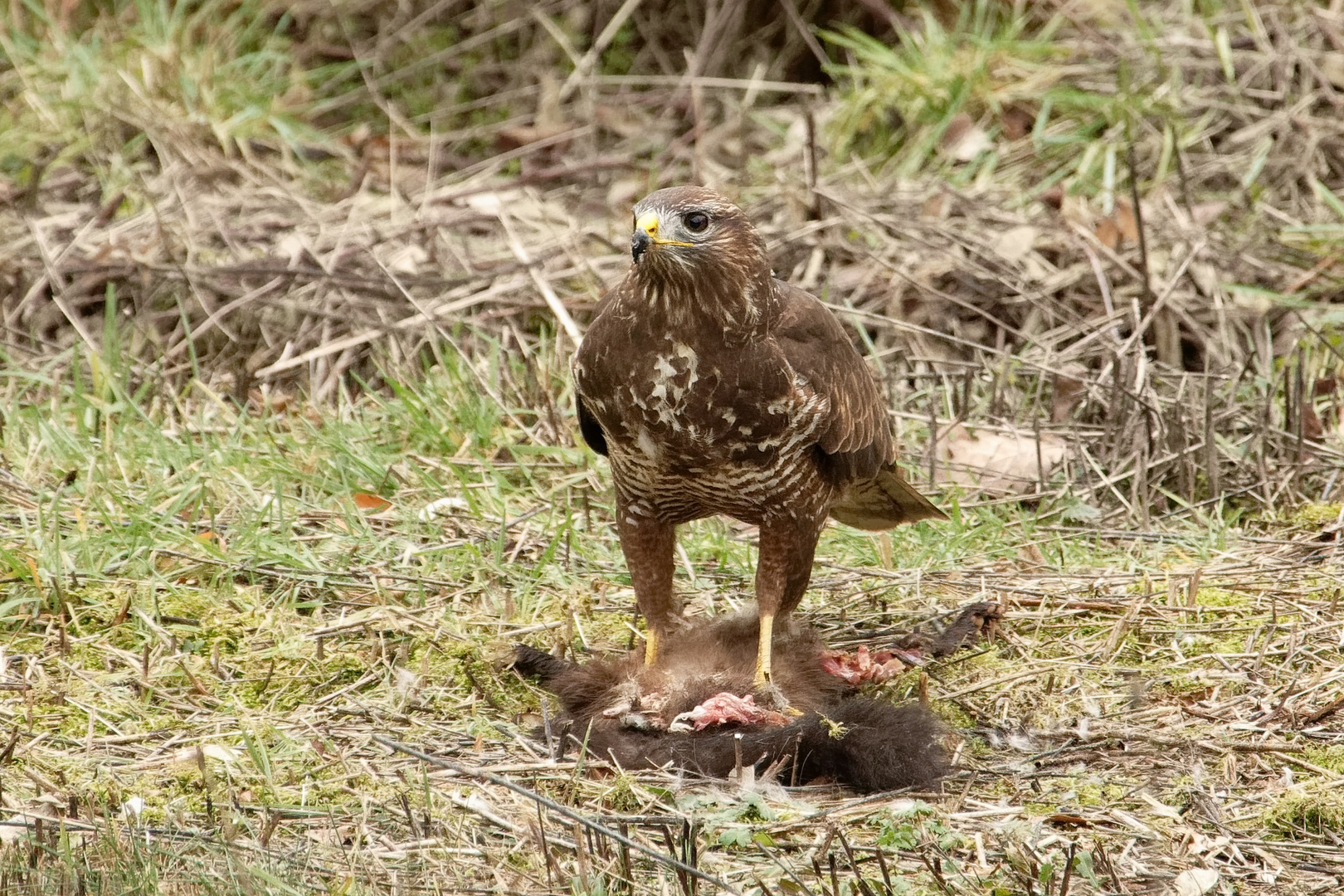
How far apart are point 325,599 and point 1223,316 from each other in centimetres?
390

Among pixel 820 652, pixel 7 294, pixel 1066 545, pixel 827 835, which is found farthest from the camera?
pixel 7 294

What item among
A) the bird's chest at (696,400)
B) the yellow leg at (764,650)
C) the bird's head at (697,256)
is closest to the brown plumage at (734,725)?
the yellow leg at (764,650)

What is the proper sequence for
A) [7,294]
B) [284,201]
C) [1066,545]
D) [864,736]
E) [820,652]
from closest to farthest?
[864,736], [820,652], [1066,545], [7,294], [284,201]

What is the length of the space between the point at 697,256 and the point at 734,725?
1125mm

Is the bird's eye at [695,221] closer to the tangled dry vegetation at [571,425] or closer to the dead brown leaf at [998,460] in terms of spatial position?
the tangled dry vegetation at [571,425]

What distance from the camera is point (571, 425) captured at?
580 cm

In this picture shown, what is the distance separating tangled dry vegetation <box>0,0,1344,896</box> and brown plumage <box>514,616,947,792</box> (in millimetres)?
99

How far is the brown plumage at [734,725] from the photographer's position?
3.50m

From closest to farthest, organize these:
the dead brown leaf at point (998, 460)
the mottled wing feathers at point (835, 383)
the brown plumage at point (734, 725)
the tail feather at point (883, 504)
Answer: the brown plumage at point (734, 725), the mottled wing feathers at point (835, 383), the tail feather at point (883, 504), the dead brown leaf at point (998, 460)

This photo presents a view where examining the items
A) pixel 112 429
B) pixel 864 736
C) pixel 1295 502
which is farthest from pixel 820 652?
pixel 112 429

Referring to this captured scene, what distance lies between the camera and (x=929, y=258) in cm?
683

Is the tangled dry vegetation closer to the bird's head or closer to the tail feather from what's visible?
the tail feather

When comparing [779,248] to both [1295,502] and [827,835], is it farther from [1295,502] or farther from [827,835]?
[827,835]

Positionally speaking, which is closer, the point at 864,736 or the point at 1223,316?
the point at 864,736
